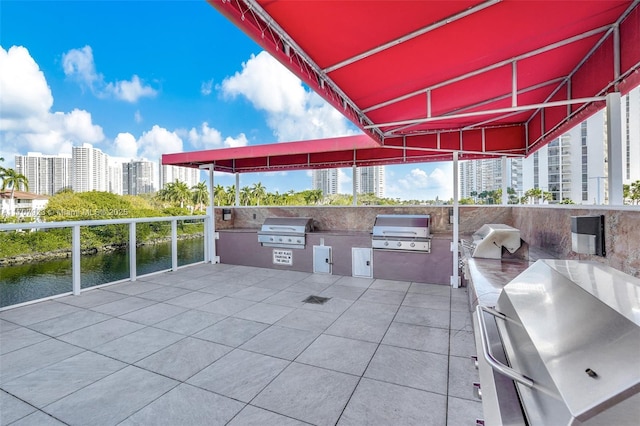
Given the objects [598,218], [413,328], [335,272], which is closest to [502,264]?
[598,218]

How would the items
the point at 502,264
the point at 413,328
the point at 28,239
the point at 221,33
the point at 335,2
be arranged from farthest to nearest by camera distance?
the point at 221,33 → the point at 28,239 → the point at 413,328 → the point at 502,264 → the point at 335,2

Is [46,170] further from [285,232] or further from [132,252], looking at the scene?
[285,232]

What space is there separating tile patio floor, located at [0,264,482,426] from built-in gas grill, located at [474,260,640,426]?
1.04 meters

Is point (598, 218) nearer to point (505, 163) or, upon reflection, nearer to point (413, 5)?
point (413, 5)

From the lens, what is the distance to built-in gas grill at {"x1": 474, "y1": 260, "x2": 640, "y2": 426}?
599 mm

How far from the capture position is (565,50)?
273 cm

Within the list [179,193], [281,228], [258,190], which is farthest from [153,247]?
[179,193]

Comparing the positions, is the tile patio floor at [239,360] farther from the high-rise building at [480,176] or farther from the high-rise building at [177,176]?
the high-rise building at [177,176]

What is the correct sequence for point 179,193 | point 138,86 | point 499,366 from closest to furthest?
point 499,366, point 179,193, point 138,86

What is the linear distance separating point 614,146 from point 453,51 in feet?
4.72

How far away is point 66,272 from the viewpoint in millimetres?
4332

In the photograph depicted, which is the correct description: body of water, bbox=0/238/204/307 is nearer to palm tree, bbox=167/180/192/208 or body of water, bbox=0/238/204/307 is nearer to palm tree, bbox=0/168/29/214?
palm tree, bbox=0/168/29/214

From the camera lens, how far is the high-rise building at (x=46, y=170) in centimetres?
5081

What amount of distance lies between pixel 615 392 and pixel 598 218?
1.86 metres
